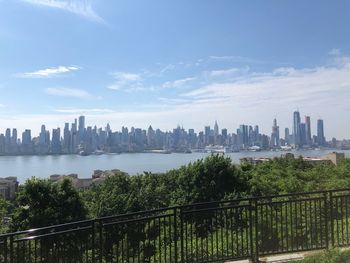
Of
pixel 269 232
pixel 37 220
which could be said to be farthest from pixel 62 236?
pixel 37 220

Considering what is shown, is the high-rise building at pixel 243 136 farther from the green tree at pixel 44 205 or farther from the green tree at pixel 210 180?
the green tree at pixel 44 205

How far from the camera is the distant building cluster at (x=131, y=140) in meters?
161

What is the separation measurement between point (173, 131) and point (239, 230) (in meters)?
170

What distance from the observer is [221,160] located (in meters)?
24.4

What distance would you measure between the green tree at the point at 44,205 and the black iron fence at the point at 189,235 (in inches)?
571

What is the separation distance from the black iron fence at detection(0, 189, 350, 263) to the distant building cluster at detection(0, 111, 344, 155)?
14509 centimetres

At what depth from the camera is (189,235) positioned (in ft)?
19.7

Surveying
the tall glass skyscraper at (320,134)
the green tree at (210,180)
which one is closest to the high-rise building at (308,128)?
the tall glass skyscraper at (320,134)

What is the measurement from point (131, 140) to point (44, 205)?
161252mm

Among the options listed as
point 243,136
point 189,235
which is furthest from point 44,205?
point 243,136

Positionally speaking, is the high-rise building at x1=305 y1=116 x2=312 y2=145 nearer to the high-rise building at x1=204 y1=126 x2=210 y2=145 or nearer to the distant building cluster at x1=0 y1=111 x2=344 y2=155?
the distant building cluster at x1=0 y1=111 x2=344 y2=155

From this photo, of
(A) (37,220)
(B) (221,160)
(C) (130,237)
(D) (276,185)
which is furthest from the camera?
(B) (221,160)

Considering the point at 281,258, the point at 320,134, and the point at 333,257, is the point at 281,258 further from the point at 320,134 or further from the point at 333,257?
the point at 320,134

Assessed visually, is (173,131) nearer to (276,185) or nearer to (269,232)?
(276,185)
